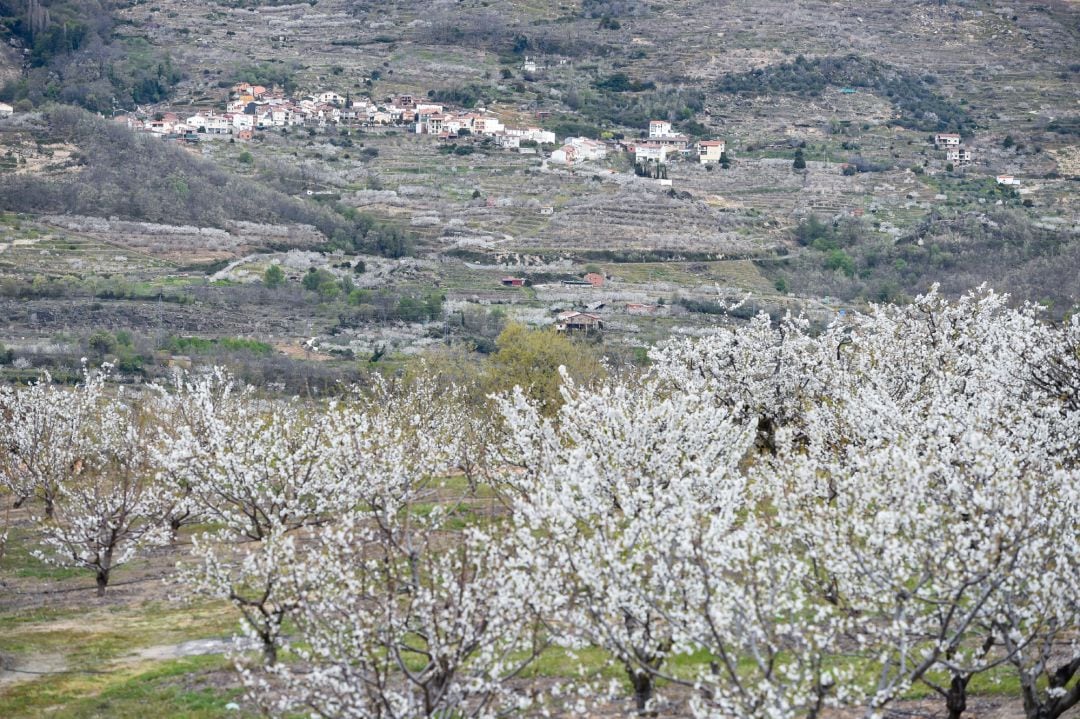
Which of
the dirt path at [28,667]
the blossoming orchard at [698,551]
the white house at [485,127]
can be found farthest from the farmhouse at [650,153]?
the dirt path at [28,667]

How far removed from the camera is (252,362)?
7319 cm

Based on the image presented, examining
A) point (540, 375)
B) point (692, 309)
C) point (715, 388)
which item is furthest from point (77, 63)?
point (715, 388)

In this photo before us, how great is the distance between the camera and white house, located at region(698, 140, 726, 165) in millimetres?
153938

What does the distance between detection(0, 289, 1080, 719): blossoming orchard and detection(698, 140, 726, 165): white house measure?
126m

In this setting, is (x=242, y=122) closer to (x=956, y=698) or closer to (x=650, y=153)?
(x=650, y=153)

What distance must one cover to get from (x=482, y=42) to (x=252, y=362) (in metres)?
137

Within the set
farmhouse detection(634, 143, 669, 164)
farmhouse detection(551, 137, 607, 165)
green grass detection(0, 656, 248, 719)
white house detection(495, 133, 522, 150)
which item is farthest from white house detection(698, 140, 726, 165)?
green grass detection(0, 656, 248, 719)

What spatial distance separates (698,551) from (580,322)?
7393 centimetres

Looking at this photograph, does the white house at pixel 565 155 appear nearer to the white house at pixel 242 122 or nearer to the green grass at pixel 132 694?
the white house at pixel 242 122

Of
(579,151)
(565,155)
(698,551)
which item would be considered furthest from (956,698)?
(579,151)

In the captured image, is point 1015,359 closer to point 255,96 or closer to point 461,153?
point 461,153

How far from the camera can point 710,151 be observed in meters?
155

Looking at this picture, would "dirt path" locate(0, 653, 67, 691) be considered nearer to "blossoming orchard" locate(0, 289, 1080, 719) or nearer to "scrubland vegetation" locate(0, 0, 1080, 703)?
"scrubland vegetation" locate(0, 0, 1080, 703)

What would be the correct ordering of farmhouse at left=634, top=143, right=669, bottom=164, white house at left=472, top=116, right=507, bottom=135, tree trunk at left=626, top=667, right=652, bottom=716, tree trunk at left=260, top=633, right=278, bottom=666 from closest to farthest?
tree trunk at left=626, top=667, right=652, bottom=716 < tree trunk at left=260, top=633, right=278, bottom=666 < farmhouse at left=634, top=143, right=669, bottom=164 < white house at left=472, top=116, right=507, bottom=135
